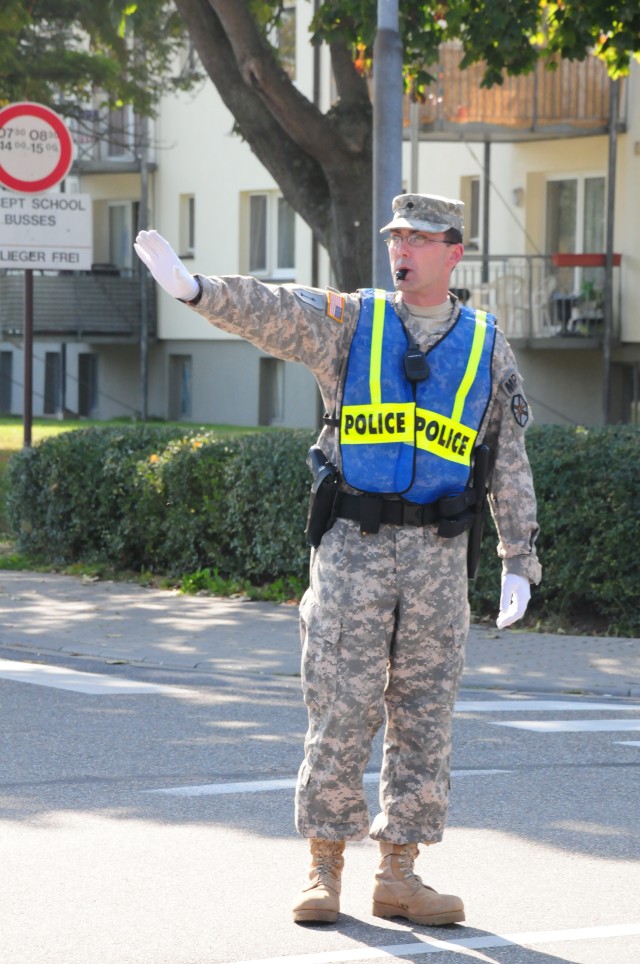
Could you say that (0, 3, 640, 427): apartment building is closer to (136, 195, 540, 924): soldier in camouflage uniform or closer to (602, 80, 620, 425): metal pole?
(602, 80, 620, 425): metal pole

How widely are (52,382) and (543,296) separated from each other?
15306 mm

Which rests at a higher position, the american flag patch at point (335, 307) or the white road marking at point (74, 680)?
the american flag patch at point (335, 307)

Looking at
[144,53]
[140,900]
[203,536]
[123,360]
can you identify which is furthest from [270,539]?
[123,360]

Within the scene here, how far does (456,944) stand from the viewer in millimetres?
4762

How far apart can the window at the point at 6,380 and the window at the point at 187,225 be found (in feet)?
22.3

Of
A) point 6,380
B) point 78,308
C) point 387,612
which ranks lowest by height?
point 6,380

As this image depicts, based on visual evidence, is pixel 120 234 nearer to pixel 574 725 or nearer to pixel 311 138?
pixel 311 138

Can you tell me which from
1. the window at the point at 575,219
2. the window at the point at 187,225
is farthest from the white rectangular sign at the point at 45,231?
the window at the point at 187,225

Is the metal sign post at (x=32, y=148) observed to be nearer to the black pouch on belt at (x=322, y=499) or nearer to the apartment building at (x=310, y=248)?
the black pouch on belt at (x=322, y=499)

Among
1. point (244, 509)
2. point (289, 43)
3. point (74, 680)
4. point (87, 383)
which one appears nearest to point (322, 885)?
point (74, 680)

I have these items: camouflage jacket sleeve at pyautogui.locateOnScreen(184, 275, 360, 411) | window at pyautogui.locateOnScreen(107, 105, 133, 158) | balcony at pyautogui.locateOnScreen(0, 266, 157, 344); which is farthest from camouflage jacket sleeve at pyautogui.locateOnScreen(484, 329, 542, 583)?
window at pyautogui.locateOnScreen(107, 105, 133, 158)

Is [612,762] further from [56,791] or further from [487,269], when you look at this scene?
[487,269]

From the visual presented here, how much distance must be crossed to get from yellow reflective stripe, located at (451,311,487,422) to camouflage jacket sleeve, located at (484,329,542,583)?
0.08 metres

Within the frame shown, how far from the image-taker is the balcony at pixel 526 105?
23578mm
